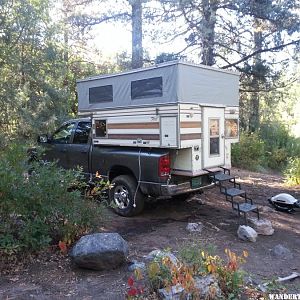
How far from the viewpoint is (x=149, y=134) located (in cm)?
673

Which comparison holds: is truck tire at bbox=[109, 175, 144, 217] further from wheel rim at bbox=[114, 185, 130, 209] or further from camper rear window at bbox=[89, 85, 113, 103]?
camper rear window at bbox=[89, 85, 113, 103]

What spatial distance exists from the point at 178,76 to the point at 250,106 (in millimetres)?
12008

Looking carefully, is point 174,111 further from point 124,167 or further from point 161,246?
point 161,246

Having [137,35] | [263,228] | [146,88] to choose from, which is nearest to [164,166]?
[146,88]

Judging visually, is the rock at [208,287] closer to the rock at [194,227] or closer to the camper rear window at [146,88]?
the rock at [194,227]

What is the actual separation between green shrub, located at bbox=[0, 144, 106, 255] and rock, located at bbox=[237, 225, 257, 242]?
7.24ft

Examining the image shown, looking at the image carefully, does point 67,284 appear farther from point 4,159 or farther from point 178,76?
point 178,76

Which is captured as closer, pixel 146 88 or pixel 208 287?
pixel 208 287

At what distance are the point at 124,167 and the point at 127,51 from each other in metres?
8.48

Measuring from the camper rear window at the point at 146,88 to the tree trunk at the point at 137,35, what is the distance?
21.7 feet

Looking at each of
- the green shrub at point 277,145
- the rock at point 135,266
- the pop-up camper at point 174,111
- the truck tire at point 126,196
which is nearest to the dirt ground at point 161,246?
the rock at point 135,266

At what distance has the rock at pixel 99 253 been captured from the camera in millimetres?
4449

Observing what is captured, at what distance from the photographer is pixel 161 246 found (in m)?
5.50

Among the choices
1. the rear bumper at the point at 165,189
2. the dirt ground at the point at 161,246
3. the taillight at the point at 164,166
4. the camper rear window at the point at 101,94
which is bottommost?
the dirt ground at the point at 161,246
